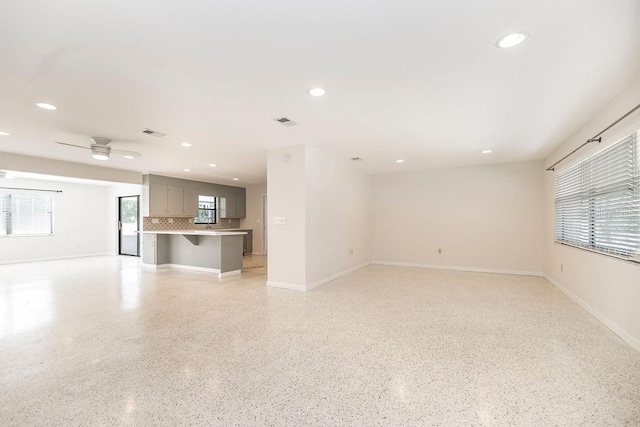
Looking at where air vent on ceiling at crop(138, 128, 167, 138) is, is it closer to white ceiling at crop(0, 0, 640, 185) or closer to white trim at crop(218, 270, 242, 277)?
white ceiling at crop(0, 0, 640, 185)

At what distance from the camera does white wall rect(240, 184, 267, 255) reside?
972 cm

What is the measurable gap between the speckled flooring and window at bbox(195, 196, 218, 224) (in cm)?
469

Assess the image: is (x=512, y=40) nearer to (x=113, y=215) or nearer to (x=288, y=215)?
(x=288, y=215)

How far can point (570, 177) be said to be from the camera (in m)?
4.32

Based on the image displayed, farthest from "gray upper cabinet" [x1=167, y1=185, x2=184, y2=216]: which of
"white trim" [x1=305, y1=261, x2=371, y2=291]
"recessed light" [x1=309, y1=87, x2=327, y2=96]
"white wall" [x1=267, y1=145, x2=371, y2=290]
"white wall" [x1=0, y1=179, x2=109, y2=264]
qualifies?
"recessed light" [x1=309, y1=87, x2=327, y2=96]

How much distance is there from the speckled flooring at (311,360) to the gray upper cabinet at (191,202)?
13.1 ft

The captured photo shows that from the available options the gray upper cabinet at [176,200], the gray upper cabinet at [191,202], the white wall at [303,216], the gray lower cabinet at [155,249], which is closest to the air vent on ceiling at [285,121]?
the white wall at [303,216]

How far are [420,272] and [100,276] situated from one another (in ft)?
21.4

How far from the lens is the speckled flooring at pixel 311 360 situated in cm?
175

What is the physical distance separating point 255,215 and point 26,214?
602 cm

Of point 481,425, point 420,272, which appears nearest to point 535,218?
point 420,272

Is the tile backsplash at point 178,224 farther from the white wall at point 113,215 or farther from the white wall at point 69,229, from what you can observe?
the white wall at point 69,229

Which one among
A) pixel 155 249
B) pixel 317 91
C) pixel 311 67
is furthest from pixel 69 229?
pixel 311 67

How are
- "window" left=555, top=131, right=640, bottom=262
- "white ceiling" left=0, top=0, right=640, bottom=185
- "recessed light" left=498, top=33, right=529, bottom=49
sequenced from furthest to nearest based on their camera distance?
"window" left=555, top=131, right=640, bottom=262 → "recessed light" left=498, top=33, right=529, bottom=49 → "white ceiling" left=0, top=0, right=640, bottom=185
